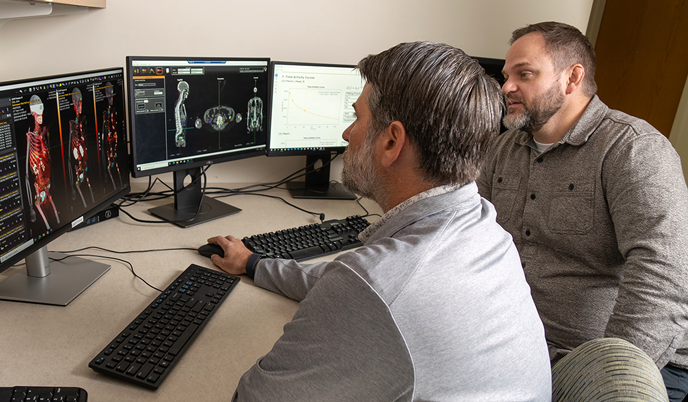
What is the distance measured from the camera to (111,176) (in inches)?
54.3

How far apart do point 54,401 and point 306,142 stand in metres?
1.34

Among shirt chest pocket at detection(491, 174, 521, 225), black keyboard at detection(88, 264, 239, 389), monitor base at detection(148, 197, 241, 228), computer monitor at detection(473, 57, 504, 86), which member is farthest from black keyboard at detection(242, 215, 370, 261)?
computer monitor at detection(473, 57, 504, 86)

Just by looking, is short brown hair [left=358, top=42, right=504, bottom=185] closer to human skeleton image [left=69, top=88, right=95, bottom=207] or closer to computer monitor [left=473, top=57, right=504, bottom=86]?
human skeleton image [left=69, top=88, right=95, bottom=207]

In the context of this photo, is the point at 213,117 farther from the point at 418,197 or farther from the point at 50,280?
the point at 418,197

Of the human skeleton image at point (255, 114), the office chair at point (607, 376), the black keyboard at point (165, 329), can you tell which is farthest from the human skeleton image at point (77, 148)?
the office chair at point (607, 376)

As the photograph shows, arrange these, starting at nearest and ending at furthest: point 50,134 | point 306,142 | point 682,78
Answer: point 50,134 < point 306,142 < point 682,78

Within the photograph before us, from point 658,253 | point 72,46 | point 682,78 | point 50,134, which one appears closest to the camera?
point 50,134

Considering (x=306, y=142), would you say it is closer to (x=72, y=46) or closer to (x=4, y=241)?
(x=72, y=46)

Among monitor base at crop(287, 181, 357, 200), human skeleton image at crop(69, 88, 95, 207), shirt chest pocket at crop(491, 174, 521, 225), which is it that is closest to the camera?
human skeleton image at crop(69, 88, 95, 207)

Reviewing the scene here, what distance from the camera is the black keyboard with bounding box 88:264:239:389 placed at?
0.88m

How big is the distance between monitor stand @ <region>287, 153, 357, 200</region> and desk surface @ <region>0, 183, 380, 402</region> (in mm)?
586

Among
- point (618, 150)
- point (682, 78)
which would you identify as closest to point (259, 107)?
point (618, 150)

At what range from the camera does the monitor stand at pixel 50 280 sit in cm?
108

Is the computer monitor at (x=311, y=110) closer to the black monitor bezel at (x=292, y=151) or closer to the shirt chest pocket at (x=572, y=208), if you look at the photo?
the black monitor bezel at (x=292, y=151)
